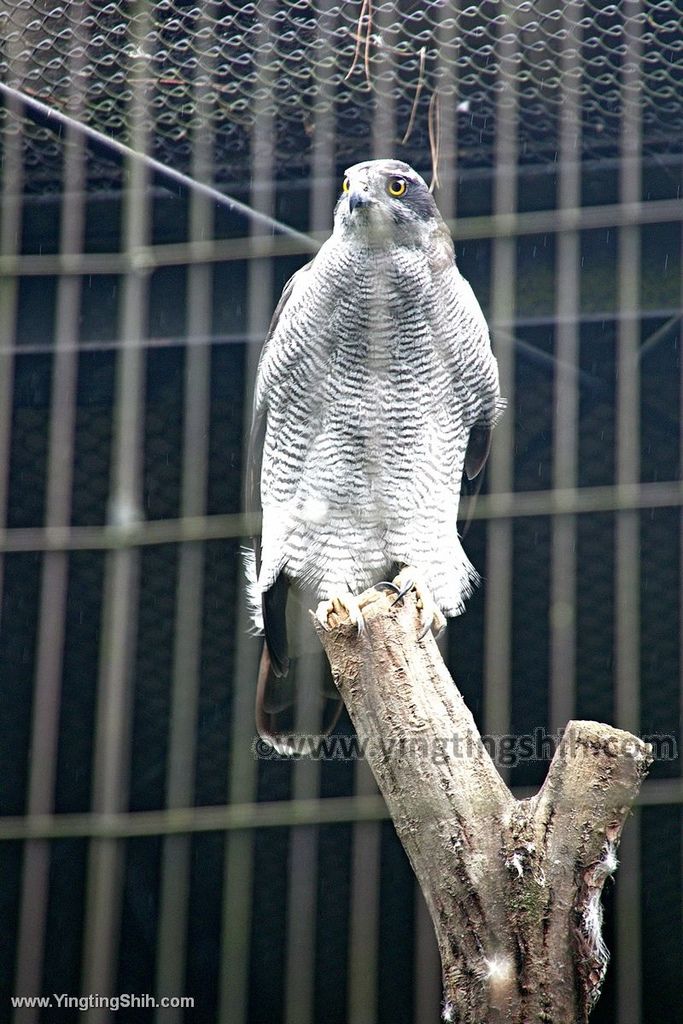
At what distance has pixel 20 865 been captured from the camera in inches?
114

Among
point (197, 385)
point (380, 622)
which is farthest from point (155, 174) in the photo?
point (380, 622)

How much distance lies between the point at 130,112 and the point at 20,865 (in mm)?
1979

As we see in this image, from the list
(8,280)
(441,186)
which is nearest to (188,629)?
(8,280)

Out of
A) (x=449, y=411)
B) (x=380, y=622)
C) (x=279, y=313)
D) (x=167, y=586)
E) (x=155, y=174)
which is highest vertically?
(x=155, y=174)

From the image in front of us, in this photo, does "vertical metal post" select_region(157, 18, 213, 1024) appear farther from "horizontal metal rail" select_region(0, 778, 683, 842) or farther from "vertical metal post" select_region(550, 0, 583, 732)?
"vertical metal post" select_region(550, 0, 583, 732)

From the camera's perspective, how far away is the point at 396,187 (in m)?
2.47

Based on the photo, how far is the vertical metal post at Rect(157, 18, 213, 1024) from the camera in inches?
107

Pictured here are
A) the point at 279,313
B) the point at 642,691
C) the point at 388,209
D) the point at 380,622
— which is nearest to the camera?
the point at 380,622

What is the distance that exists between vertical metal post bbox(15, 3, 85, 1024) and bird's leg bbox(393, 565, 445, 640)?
0.95 metres

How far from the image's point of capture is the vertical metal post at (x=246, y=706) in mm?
2744

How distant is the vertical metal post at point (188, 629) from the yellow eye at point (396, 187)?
65cm

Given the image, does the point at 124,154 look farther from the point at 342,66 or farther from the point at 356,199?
the point at 356,199

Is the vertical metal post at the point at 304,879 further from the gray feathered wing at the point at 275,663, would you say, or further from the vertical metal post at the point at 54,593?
the vertical metal post at the point at 54,593

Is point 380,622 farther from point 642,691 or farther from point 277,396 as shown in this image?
point 642,691
